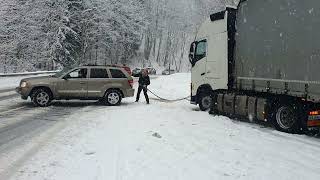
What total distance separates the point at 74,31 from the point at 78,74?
30.4 meters

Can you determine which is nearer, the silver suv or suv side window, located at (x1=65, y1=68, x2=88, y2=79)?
the silver suv

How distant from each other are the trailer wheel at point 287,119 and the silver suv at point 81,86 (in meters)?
8.38

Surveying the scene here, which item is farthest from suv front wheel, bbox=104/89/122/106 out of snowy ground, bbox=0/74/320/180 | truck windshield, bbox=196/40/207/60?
snowy ground, bbox=0/74/320/180

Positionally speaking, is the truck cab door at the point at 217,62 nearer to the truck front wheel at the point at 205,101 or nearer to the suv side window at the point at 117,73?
the truck front wheel at the point at 205,101

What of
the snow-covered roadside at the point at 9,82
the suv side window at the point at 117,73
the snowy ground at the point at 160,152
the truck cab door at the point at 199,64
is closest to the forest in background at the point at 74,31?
the snow-covered roadside at the point at 9,82

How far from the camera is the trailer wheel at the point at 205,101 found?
1806cm

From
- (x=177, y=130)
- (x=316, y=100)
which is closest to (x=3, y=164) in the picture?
(x=177, y=130)

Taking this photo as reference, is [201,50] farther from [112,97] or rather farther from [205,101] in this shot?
[112,97]

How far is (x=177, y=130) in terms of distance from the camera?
41.6 feet

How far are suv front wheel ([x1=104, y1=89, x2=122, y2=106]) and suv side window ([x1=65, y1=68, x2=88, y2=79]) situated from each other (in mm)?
1284

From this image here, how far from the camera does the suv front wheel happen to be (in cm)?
1991

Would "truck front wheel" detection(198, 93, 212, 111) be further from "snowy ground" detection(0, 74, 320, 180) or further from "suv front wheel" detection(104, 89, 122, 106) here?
"suv front wheel" detection(104, 89, 122, 106)

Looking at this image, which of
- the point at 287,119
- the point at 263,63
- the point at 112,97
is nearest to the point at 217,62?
the point at 263,63

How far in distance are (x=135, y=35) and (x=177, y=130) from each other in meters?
59.2
